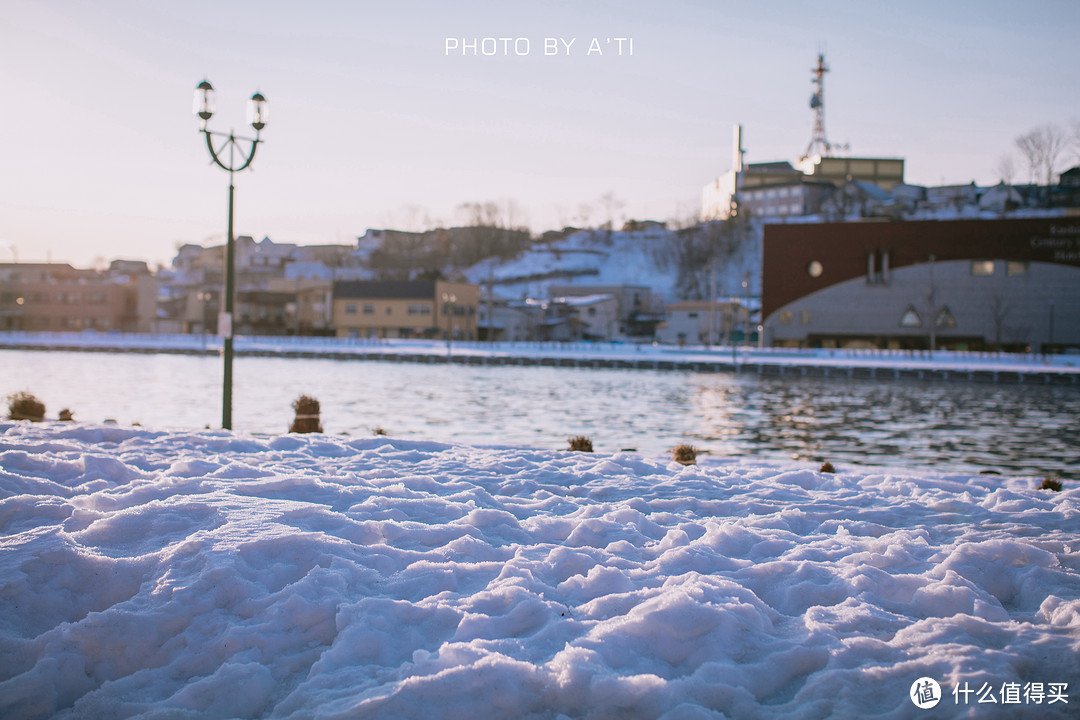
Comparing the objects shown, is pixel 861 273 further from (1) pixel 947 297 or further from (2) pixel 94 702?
(2) pixel 94 702

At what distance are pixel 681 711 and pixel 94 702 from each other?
2.66 meters

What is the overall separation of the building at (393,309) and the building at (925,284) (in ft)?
113

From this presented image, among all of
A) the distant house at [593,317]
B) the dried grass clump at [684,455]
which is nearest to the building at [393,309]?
the distant house at [593,317]

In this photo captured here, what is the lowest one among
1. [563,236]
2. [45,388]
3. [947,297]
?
[45,388]

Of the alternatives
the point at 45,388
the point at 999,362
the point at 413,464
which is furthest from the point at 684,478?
the point at 999,362

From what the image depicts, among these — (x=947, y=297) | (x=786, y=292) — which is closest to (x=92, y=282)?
(x=786, y=292)

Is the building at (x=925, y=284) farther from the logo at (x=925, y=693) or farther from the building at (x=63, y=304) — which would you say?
the building at (x=63, y=304)

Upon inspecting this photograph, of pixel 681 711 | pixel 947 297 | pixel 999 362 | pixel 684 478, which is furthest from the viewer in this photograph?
pixel 947 297

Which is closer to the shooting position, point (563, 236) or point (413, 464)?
point (413, 464)

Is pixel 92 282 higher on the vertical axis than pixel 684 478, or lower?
higher

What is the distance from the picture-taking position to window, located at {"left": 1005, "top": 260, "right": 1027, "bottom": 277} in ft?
199

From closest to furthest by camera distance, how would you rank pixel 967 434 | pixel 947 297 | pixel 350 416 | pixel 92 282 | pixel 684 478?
pixel 684 478 < pixel 967 434 < pixel 350 416 < pixel 947 297 < pixel 92 282

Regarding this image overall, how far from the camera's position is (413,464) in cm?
819

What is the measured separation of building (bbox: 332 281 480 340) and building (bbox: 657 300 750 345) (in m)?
23.0
